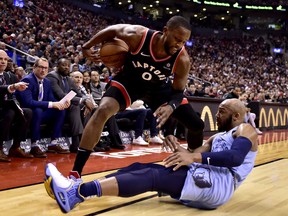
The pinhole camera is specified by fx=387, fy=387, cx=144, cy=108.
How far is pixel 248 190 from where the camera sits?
141 inches

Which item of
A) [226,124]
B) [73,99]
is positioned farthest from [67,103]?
[226,124]

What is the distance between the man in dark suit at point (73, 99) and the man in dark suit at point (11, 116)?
2.33ft

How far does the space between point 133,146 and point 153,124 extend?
0.80 meters

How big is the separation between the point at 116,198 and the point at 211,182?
0.81 metres

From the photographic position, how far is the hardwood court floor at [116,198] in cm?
268

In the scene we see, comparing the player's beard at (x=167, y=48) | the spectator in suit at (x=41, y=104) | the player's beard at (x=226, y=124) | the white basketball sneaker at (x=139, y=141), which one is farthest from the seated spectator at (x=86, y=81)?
the player's beard at (x=226, y=124)

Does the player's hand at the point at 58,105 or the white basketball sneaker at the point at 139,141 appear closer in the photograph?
the player's hand at the point at 58,105

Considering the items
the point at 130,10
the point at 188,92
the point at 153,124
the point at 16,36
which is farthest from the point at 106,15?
the point at 153,124

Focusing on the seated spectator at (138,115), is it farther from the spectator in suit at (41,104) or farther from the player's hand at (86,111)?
the spectator in suit at (41,104)

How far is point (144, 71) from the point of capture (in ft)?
10.7

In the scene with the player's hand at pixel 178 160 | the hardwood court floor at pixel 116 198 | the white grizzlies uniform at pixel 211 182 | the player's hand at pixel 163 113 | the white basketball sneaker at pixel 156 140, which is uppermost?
the player's hand at pixel 163 113

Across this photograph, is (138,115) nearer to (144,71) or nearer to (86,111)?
(86,111)

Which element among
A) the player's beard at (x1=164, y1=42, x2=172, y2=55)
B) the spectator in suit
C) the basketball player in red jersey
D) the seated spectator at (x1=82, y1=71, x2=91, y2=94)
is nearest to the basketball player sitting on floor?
the basketball player in red jersey

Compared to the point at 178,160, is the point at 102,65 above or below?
above
